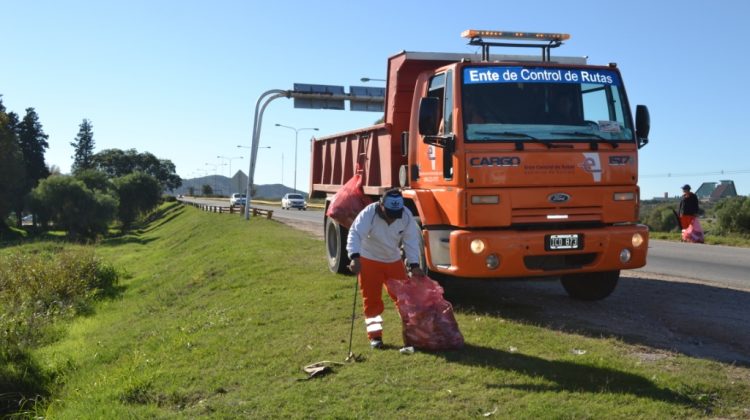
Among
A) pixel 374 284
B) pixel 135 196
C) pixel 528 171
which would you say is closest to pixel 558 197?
pixel 528 171

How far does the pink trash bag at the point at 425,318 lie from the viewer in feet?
22.5

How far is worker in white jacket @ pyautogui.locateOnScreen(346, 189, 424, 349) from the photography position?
7.00 m

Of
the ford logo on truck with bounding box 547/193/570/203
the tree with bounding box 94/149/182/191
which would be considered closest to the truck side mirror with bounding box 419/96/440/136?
the ford logo on truck with bounding box 547/193/570/203

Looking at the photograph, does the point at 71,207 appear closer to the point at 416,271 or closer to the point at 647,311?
the point at 647,311

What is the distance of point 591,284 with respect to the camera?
9422 millimetres

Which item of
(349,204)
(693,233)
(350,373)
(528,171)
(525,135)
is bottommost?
(350,373)

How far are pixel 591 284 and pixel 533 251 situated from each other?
209cm

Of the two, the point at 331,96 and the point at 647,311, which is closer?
the point at 647,311

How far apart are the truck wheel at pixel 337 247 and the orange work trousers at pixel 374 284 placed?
4226mm

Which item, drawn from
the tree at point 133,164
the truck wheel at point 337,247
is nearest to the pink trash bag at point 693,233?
the truck wheel at point 337,247

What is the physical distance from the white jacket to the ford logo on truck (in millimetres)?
1641

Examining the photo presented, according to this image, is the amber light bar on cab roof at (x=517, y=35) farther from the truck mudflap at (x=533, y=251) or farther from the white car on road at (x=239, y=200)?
the white car on road at (x=239, y=200)

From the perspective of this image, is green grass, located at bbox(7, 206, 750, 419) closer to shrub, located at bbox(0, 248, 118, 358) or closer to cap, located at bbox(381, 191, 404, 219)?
cap, located at bbox(381, 191, 404, 219)

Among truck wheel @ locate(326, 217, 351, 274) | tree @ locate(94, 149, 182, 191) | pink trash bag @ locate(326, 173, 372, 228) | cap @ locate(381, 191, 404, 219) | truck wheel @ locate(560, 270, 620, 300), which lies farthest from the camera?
tree @ locate(94, 149, 182, 191)
